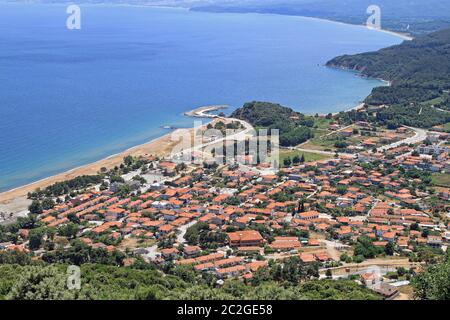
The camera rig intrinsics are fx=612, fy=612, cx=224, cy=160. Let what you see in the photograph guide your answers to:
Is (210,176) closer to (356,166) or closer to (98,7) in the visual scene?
(356,166)

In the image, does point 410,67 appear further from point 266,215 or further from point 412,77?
point 266,215

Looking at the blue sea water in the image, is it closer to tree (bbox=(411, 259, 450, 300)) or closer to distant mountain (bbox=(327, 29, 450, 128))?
distant mountain (bbox=(327, 29, 450, 128))

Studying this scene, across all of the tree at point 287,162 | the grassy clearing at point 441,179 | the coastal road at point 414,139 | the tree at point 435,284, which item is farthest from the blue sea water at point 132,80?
the tree at point 435,284

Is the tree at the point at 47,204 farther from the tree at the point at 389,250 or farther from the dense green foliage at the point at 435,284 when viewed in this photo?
the dense green foliage at the point at 435,284

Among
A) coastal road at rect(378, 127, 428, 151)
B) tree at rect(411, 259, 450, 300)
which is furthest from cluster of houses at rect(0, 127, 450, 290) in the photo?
tree at rect(411, 259, 450, 300)

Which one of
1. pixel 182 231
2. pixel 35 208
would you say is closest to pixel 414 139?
pixel 182 231

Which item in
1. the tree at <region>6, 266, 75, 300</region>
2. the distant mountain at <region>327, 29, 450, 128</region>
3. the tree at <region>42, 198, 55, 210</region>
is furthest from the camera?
the distant mountain at <region>327, 29, 450, 128</region>

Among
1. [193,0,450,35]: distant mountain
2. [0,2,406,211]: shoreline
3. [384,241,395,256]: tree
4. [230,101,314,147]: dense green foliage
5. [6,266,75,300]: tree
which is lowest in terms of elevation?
[0,2,406,211]: shoreline
